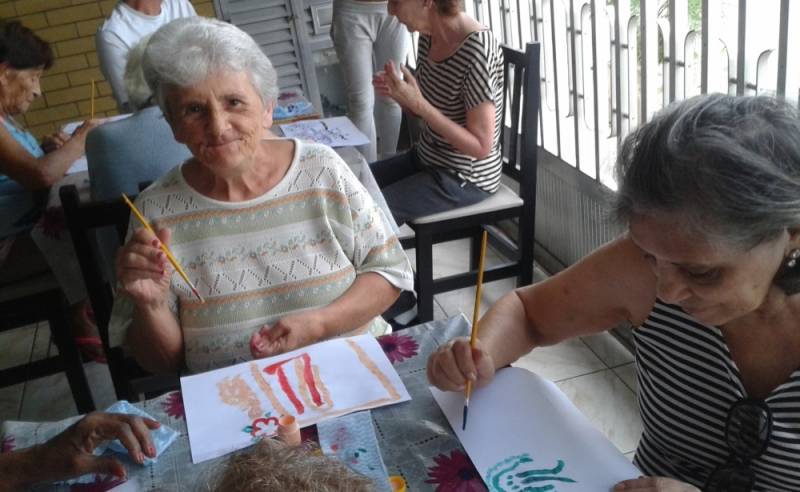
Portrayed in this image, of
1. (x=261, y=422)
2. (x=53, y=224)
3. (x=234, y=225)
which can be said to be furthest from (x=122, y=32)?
(x=261, y=422)

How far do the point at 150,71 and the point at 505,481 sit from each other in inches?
42.7

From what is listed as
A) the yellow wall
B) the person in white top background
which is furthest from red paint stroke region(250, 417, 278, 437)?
the yellow wall

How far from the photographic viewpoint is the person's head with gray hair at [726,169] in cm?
77

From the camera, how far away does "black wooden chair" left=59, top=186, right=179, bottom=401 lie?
1518mm

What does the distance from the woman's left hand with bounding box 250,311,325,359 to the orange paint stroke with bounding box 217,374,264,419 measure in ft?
0.50

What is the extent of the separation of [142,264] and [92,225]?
39 centimetres

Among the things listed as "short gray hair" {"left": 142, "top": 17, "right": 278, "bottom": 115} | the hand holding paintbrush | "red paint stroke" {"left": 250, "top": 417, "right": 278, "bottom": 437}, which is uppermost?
"short gray hair" {"left": 142, "top": 17, "right": 278, "bottom": 115}

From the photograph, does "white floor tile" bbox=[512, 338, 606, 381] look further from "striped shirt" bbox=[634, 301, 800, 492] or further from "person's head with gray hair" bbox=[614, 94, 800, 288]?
"person's head with gray hair" bbox=[614, 94, 800, 288]

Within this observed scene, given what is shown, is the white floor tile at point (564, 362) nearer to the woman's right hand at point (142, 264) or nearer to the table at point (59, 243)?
the table at point (59, 243)

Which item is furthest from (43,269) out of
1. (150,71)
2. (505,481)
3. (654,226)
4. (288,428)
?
(654,226)

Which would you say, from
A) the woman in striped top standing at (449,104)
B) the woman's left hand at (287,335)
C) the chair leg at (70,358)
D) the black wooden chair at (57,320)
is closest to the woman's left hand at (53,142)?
the black wooden chair at (57,320)

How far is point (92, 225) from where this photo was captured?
1.54m

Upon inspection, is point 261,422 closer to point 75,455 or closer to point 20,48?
point 75,455

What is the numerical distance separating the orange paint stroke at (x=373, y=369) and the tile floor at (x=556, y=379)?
1178mm
